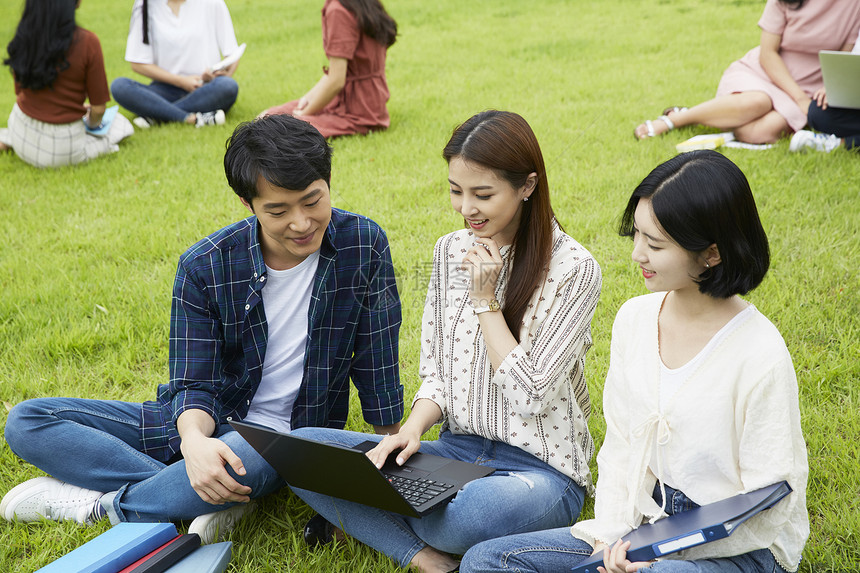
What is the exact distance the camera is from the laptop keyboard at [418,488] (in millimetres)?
2123

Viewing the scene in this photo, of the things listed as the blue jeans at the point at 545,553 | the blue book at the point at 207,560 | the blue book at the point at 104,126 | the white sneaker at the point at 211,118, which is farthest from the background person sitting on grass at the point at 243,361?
the white sneaker at the point at 211,118

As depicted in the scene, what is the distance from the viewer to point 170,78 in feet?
22.7

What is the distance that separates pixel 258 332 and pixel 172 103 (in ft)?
16.6

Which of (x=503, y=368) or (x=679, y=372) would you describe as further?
(x=503, y=368)

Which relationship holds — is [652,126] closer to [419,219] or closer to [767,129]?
[767,129]

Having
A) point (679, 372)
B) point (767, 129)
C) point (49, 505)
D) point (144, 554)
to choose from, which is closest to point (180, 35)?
point (767, 129)

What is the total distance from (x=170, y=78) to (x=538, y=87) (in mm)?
3198

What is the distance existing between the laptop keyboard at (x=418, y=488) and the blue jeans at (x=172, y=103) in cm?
540

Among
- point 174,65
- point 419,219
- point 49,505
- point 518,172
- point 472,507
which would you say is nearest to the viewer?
point 472,507

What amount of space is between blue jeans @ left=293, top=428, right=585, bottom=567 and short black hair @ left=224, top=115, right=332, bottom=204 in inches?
29.7

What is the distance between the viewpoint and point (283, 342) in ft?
8.57

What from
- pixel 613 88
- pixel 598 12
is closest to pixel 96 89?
pixel 613 88

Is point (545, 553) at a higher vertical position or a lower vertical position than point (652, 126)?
lower

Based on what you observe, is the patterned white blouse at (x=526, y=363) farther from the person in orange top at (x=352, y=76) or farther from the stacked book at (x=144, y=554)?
the person in orange top at (x=352, y=76)
